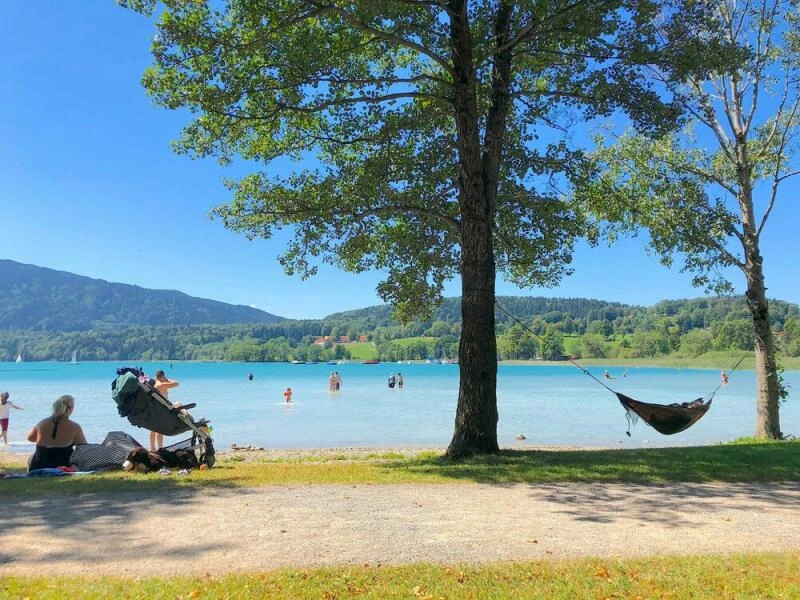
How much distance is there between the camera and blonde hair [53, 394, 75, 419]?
8.57 m

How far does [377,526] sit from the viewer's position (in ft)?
18.1

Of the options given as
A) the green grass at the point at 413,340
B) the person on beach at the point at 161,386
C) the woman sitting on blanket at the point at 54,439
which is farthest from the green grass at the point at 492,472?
the green grass at the point at 413,340

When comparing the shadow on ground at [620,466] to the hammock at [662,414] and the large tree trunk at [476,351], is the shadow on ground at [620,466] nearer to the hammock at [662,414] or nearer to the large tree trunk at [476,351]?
the large tree trunk at [476,351]

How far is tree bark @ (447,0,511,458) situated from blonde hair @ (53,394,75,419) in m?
5.91

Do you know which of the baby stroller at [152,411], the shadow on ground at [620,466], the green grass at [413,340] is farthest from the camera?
the green grass at [413,340]

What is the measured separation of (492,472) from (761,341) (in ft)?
31.5

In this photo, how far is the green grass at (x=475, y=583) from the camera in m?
3.74

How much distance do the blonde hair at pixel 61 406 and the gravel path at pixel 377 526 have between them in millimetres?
2336

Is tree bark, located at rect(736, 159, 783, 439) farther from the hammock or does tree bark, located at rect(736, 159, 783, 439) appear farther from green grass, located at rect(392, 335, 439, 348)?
green grass, located at rect(392, 335, 439, 348)

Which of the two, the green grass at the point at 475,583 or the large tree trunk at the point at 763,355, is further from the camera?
the large tree trunk at the point at 763,355

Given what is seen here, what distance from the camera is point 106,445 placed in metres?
9.04

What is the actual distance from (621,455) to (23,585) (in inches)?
337

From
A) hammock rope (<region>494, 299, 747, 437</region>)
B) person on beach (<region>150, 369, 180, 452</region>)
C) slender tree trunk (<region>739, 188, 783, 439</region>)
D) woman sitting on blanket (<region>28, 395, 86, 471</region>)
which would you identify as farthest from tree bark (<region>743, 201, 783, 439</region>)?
woman sitting on blanket (<region>28, 395, 86, 471</region>)

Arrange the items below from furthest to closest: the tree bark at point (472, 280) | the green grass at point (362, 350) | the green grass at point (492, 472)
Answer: the green grass at point (362, 350) → the tree bark at point (472, 280) → the green grass at point (492, 472)
